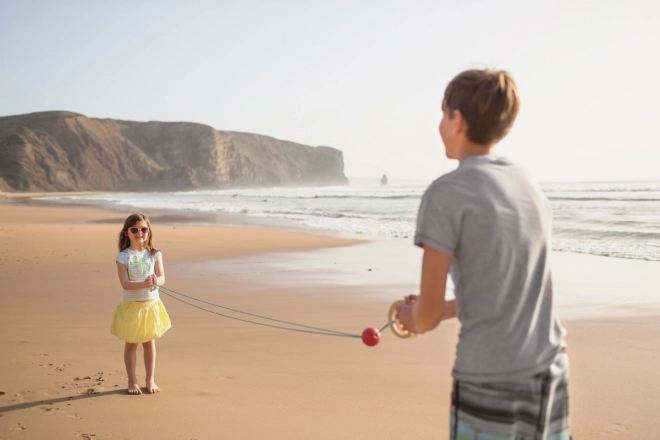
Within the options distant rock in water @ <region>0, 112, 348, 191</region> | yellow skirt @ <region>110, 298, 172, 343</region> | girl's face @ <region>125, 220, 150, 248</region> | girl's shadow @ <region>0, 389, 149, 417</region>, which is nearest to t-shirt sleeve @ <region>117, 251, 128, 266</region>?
girl's face @ <region>125, 220, 150, 248</region>

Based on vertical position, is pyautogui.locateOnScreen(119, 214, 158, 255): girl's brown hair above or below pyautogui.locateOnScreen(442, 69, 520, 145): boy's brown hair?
below

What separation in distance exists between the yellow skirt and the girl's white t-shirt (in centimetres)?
4

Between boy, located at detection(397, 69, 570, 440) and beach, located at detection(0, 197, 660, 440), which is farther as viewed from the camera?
beach, located at detection(0, 197, 660, 440)

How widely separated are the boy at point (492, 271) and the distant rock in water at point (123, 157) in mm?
92044

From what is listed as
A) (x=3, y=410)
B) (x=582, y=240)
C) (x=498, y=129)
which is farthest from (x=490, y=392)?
(x=582, y=240)

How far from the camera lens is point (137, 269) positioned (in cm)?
401

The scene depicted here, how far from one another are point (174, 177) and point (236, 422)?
105 metres

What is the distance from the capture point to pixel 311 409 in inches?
146

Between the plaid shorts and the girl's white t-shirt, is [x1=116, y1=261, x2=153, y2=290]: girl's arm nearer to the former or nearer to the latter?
the girl's white t-shirt

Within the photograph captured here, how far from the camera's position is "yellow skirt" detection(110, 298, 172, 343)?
3973mm

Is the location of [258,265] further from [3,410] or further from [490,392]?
[490,392]

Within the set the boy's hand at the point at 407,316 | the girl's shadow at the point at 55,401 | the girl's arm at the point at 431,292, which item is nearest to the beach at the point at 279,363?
the girl's shadow at the point at 55,401

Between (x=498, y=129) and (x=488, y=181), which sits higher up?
(x=498, y=129)

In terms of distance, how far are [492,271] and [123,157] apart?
383ft
